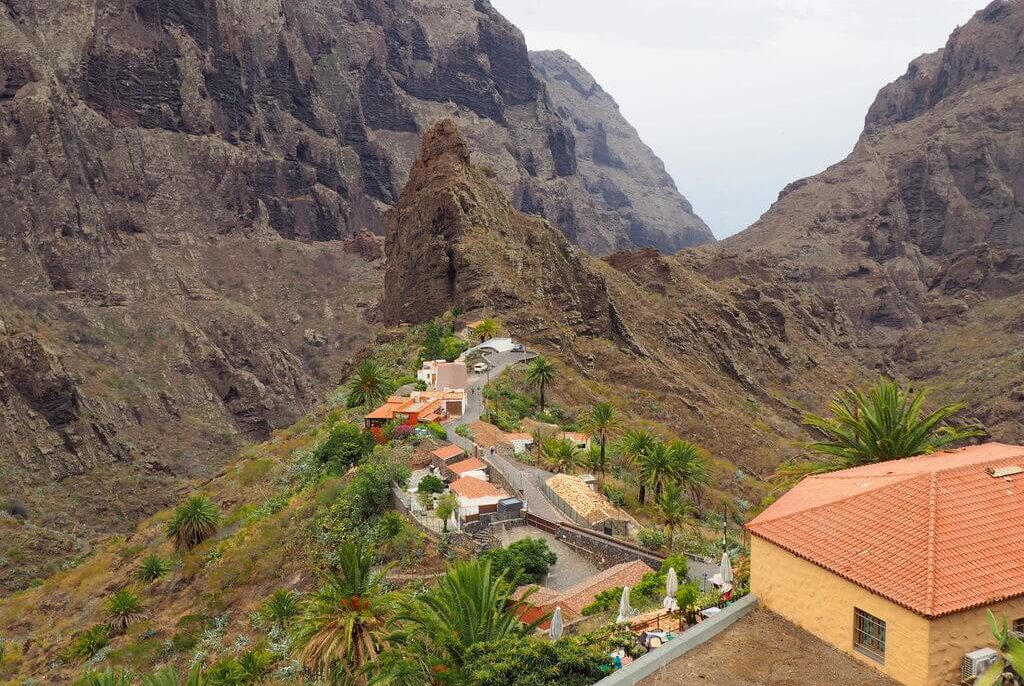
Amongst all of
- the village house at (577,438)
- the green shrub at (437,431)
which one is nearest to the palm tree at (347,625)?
the green shrub at (437,431)

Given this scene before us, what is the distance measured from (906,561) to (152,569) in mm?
42076

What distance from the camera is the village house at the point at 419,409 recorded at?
158 feet

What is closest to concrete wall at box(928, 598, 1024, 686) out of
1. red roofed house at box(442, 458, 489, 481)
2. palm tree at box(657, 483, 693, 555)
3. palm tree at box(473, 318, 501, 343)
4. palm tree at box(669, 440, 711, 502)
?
palm tree at box(657, 483, 693, 555)

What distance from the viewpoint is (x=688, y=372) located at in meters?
88.4

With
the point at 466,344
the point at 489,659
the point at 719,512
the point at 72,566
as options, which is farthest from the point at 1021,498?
the point at 72,566

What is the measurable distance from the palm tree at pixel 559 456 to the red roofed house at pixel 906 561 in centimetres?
2721

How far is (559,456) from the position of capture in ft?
145

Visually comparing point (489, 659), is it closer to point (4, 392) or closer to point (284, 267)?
point (4, 392)

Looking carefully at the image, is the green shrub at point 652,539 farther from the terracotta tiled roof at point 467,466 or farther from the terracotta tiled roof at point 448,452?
the terracotta tiled roof at point 448,452

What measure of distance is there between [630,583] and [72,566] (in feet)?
182

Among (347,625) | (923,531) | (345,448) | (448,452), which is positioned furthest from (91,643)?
(923,531)

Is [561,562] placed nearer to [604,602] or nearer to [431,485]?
[604,602]

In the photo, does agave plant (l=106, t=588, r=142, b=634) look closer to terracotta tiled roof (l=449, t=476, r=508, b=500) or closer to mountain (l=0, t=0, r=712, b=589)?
terracotta tiled roof (l=449, t=476, r=508, b=500)

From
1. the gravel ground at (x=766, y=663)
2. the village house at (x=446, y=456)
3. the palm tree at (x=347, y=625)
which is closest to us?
the gravel ground at (x=766, y=663)
